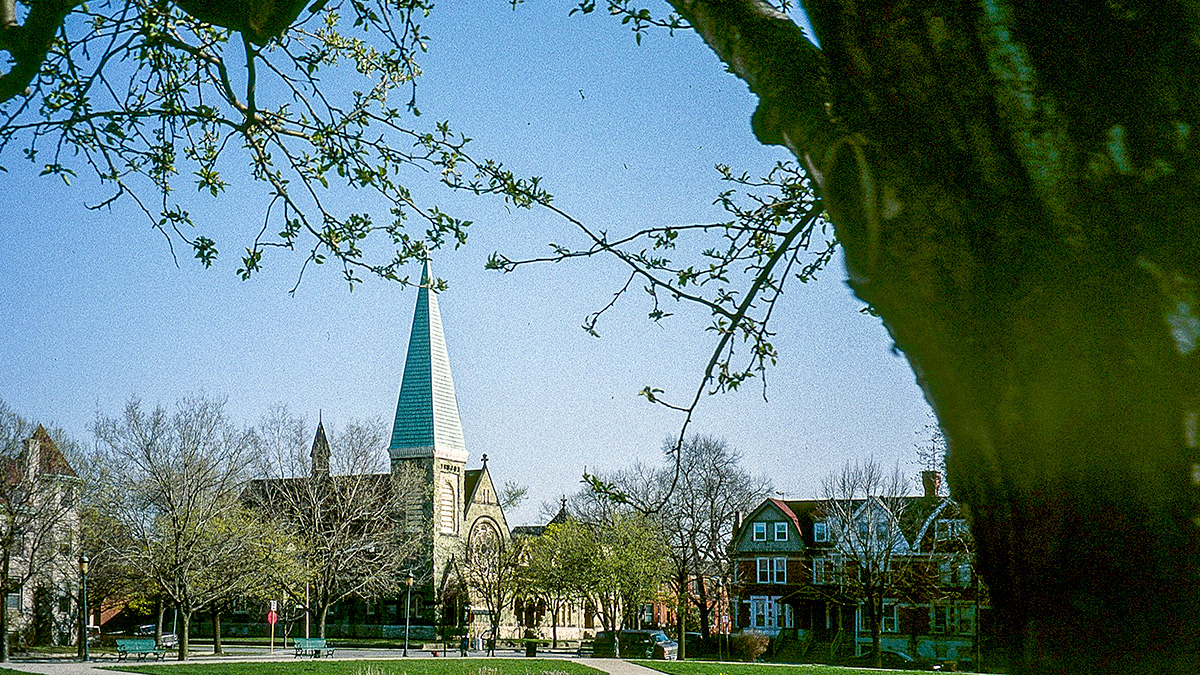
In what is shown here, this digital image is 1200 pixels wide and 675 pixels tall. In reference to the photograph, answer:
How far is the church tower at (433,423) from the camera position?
7088 cm

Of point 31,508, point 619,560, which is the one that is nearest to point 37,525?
point 31,508

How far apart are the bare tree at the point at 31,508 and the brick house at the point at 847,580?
26.8 m

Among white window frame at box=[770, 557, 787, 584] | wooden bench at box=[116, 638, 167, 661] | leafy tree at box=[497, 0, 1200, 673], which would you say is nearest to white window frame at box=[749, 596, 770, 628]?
white window frame at box=[770, 557, 787, 584]

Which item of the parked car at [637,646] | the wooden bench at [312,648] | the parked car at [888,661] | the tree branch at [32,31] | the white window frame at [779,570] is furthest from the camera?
the white window frame at [779,570]

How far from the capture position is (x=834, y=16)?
1511mm

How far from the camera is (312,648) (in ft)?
141

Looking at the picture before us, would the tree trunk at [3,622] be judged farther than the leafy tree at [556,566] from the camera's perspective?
No

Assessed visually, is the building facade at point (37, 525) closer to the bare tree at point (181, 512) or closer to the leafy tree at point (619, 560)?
the bare tree at point (181, 512)

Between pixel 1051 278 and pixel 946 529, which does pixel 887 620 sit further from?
pixel 1051 278

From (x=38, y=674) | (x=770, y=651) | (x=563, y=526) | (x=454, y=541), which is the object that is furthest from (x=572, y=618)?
(x=38, y=674)

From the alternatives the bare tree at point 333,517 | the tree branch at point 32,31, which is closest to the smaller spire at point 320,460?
the bare tree at point 333,517

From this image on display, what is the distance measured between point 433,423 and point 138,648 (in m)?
36.4

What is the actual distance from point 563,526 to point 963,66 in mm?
55703

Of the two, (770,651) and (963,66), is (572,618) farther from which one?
(963,66)
